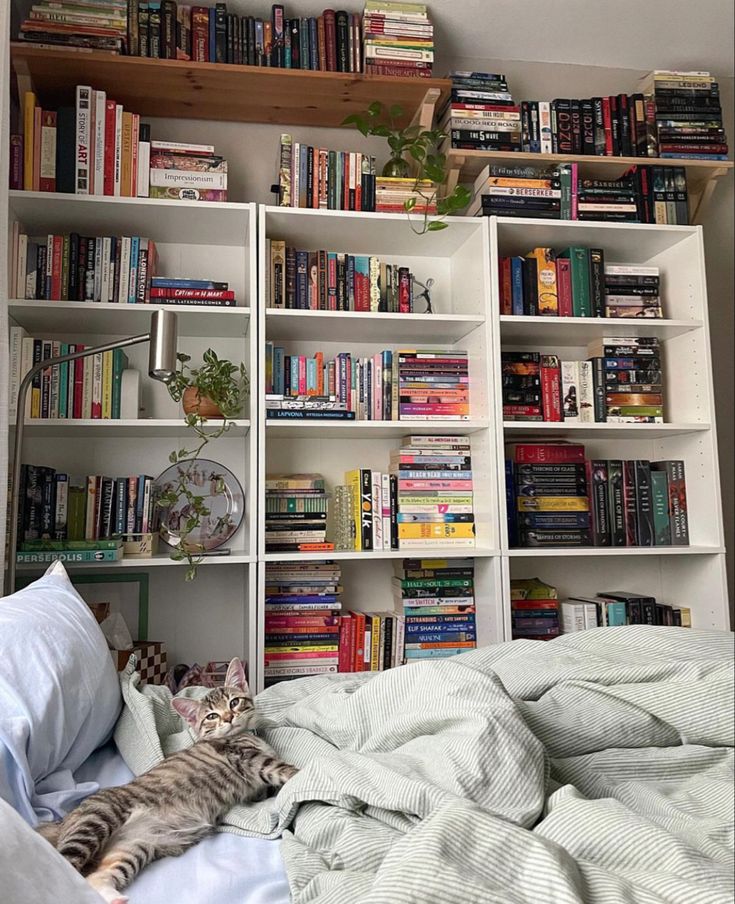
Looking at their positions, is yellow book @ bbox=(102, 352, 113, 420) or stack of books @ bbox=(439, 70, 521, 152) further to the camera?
stack of books @ bbox=(439, 70, 521, 152)

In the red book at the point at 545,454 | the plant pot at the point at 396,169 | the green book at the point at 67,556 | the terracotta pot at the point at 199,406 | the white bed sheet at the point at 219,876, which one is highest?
the plant pot at the point at 396,169

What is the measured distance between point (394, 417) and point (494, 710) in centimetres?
153

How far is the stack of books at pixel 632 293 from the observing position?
7.65 ft

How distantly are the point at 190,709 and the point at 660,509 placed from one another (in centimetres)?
164

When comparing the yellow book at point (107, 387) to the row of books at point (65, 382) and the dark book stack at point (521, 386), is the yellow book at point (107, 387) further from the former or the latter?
the dark book stack at point (521, 386)

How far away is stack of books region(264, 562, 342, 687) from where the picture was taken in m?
2.07

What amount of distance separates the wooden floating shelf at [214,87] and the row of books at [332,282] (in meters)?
0.44

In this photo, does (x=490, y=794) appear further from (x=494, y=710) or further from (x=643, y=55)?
(x=643, y=55)

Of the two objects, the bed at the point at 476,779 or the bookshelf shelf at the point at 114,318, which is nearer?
the bed at the point at 476,779

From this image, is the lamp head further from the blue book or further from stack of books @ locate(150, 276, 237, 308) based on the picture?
the blue book

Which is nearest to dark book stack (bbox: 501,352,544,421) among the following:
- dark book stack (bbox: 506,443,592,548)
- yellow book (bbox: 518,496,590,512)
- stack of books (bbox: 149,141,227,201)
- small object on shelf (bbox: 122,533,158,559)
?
dark book stack (bbox: 506,443,592,548)

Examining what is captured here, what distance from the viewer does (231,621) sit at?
2.25 meters

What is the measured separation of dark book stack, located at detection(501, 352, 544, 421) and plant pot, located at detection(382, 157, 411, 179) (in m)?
0.62

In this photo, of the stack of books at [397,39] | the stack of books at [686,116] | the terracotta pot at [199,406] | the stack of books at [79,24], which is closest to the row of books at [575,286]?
the stack of books at [686,116]
